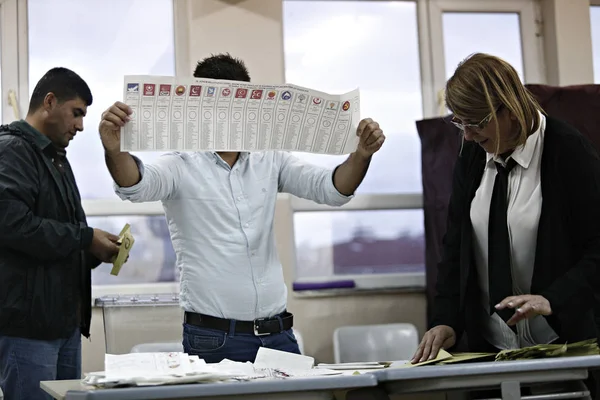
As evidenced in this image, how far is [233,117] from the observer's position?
2191 mm

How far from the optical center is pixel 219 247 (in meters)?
2.25

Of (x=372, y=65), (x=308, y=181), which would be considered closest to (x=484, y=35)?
(x=372, y=65)

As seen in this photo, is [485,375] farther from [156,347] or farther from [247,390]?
[156,347]

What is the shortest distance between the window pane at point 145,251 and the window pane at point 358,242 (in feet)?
2.23

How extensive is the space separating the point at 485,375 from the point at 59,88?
2.09 m

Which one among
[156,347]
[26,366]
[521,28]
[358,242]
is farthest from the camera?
[521,28]

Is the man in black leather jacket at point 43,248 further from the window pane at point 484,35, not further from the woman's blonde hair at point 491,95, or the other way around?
the window pane at point 484,35

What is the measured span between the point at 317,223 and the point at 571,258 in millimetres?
2177

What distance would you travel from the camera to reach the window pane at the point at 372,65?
13.6 ft

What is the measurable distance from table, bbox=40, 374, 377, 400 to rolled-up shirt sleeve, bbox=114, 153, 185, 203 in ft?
2.38

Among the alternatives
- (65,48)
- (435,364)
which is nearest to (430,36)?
(65,48)

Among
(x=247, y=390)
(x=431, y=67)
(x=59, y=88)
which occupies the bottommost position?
(x=247, y=390)

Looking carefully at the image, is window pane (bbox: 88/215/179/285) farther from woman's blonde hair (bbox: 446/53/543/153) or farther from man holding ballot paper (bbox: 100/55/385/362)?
woman's blonde hair (bbox: 446/53/543/153)

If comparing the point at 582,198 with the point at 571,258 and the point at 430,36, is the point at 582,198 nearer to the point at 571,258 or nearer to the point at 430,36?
the point at 571,258
